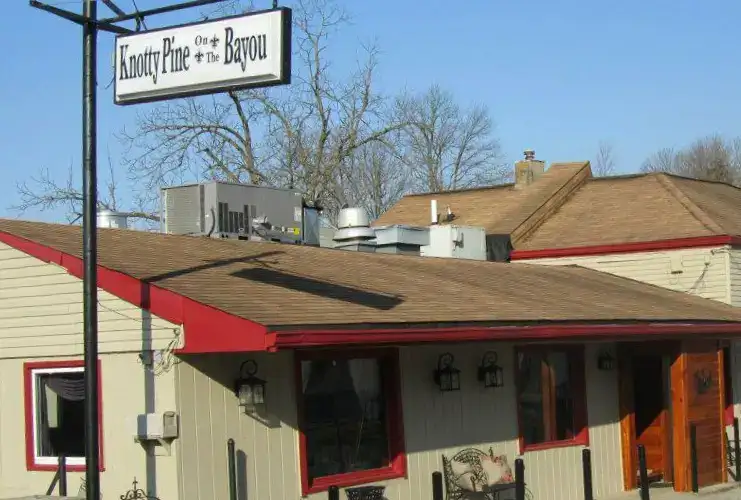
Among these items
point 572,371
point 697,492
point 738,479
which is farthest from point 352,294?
point 738,479

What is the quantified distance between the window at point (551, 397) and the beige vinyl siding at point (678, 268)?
567 cm

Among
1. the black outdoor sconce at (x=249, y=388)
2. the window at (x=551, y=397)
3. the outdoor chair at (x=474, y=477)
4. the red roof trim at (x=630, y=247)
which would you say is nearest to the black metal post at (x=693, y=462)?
the window at (x=551, y=397)

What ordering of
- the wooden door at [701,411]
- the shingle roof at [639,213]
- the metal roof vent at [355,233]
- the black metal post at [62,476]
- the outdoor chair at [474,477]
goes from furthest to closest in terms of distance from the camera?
the shingle roof at [639,213], the metal roof vent at [355,233], the wooden door at [701,411], the outdoor chair at [474,477], the black metal post at [62,476]

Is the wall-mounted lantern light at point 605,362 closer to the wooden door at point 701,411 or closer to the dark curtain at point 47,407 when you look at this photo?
the wooden door at point 701,411

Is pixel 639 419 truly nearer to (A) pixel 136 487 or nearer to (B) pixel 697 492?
(B) pixel 697 492

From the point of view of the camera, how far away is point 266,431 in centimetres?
1081

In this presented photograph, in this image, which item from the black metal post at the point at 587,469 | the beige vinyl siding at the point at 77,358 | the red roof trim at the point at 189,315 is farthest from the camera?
the black metal post at the point at 587,469

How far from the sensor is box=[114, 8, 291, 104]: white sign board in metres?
8.42

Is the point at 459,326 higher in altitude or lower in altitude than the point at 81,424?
higher

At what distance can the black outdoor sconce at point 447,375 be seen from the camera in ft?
42.0

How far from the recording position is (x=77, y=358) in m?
11.1

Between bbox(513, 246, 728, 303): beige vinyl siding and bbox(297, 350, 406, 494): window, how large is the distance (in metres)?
9.89

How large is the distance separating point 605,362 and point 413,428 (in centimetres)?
463

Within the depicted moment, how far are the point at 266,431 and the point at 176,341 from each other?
139 centimetres
